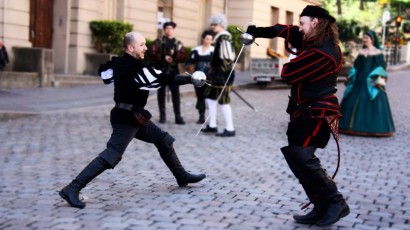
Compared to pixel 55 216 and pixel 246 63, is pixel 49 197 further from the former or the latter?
pixel 246 63

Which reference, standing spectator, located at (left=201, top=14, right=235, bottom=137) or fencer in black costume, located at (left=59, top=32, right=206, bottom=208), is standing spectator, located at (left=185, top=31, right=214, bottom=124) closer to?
standing spectator, located at (left=201, top=14, right=235, bottom=137)

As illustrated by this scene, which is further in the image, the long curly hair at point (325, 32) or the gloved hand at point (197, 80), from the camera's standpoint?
the gloved hand at point (197, 80)

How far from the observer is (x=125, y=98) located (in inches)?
236

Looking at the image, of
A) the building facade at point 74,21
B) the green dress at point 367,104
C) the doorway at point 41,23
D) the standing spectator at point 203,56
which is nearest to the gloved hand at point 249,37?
the standing spectator at point 203,56

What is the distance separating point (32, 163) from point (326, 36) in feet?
13.5

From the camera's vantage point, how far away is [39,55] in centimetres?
1658

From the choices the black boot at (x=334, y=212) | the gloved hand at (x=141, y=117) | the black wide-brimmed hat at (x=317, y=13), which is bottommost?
the black boot at (x=334, y=212)

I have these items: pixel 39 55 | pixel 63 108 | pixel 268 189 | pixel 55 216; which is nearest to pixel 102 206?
pixel 55 216

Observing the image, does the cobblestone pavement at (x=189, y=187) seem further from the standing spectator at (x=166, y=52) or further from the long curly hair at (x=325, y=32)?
the long curly hair at (x=325, y=32)

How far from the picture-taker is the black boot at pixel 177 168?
6.61 meters

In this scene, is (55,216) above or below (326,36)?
below

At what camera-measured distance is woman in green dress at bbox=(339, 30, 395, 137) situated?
11.6 m

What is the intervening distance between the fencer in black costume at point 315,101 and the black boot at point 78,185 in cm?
165

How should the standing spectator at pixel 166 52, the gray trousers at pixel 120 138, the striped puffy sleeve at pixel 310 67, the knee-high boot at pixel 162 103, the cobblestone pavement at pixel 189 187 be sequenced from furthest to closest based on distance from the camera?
the knee-high boot at pixel 162 103, the standing spectator at pixel 166 52, the gray trousers at pixel 120 138, the cobblestone pavement at pixel 189 187, the striped puffy sleeve at pixel 310 67
